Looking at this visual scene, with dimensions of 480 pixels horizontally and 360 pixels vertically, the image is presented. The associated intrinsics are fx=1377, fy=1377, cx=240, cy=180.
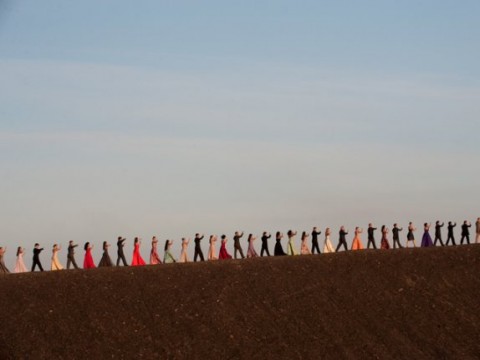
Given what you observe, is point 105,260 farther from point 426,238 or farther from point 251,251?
point 426,238

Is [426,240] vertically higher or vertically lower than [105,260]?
higher

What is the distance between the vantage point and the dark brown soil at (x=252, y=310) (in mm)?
57688

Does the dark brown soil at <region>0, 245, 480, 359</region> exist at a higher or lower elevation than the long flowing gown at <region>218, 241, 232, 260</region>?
lower

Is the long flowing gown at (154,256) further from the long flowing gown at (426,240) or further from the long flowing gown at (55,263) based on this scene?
the long flowing gown at (426,240)

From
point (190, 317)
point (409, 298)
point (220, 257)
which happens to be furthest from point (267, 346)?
point (220, 257)

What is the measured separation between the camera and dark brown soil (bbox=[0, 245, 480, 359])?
57.7 m

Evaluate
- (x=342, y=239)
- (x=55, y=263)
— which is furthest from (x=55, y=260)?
(x=342, y=239)

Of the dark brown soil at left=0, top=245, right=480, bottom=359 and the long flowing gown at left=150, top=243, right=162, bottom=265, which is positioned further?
the long flowing gown at left=150, top=243, right=162, bottom=265

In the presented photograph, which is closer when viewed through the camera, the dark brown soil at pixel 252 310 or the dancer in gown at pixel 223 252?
the dark brown soil at pixel 252 310

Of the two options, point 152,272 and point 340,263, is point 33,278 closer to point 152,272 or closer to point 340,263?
point 152,272

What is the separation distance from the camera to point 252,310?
61.0 metres

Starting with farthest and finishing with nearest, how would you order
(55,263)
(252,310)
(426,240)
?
(426,240)
(55,263)
(252,310)

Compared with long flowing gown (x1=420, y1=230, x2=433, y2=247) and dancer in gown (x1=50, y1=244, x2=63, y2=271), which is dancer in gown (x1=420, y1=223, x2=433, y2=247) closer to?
long flowing gown (x1=420, y1=230, x2=433, y2=247)

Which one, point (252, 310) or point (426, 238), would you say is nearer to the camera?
point (252, 310)
